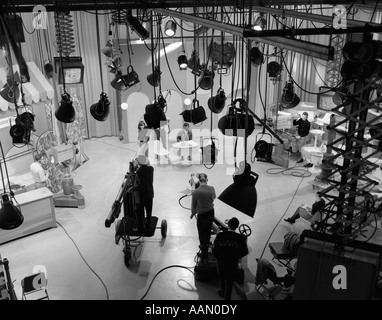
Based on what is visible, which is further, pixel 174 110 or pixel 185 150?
pixel 174 110

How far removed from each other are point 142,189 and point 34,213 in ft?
8.87

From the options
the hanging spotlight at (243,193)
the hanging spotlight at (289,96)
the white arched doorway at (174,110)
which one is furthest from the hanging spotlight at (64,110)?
the white arched doorway at (174,110)

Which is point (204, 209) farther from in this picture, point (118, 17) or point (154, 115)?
point (118, 17)

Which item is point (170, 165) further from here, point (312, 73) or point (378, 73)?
point (378, 73)

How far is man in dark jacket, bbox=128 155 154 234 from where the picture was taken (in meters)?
7.80

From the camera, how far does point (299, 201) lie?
417 inches

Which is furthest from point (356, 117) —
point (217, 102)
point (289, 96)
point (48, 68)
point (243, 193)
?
point (48, 68)

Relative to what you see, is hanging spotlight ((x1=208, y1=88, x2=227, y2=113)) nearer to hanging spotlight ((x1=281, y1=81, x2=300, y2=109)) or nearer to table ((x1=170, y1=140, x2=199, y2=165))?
Answer: hanging spotlight ((x1=281, y1=81, x2=300, y2=109))

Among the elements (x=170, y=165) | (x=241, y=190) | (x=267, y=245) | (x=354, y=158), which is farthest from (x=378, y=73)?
(x=170, y=165)

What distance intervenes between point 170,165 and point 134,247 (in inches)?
178

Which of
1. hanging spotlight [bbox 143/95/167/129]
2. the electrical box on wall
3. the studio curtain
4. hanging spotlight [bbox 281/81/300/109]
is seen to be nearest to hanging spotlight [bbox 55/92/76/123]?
hanging spotlight [bbox 143/95/167/129]

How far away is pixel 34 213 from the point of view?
9125 millimetres

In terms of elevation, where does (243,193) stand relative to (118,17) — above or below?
below

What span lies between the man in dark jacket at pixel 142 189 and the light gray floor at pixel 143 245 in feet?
2.38
